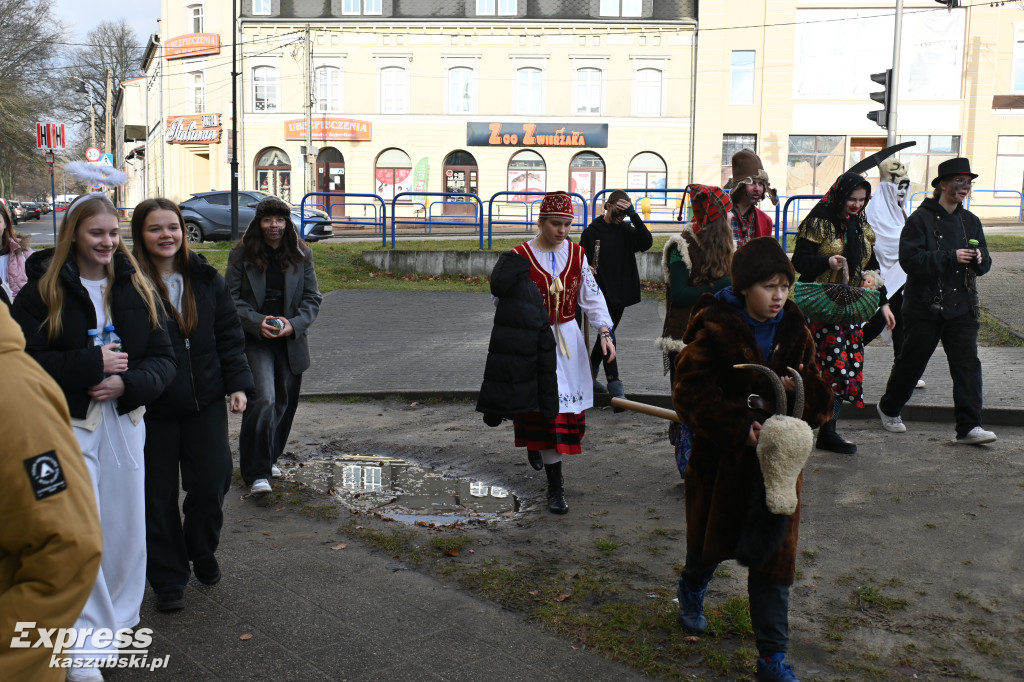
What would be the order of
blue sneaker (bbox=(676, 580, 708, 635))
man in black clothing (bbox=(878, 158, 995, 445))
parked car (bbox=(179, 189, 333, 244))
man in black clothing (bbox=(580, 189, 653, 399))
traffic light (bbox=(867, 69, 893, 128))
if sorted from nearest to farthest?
1. blue sneaker (bbox=(676, 580, 708, 635))
2. man in black clothing (bbox=(878, 158, 995, 445))
3. man in black clothing (bbox=(580, 189, 653, 399))
4. traffic light (bbox=(867, 69, 893, 128))
5. parked car (bbox=(179, 189, 333, 244))

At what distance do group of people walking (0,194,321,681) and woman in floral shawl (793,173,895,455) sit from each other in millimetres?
3924

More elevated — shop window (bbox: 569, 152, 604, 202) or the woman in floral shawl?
shop window (bbox: 569, 152, 604, 202)

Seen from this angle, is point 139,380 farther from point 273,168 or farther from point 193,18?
point 193,18

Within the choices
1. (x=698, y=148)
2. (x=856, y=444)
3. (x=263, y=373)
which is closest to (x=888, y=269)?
(x=856, y=444)

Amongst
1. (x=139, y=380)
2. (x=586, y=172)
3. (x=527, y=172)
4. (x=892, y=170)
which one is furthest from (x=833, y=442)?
(x=527, y=172)

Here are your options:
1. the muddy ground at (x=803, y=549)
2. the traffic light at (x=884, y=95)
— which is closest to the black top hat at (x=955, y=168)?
the muddy ground at (x=803, y=549)

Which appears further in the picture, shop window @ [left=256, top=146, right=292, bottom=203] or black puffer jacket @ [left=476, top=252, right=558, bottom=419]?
shop window @ [left=256, top=146, right=292, bottom=203]

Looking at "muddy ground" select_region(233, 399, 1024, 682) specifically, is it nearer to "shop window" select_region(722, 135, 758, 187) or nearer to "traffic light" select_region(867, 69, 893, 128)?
"traffic light" select_region(867, 69, 893, 128)

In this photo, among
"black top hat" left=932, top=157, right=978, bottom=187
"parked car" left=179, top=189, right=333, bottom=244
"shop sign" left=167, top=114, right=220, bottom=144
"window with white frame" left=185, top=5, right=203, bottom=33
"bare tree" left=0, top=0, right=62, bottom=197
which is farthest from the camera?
"window with white frame" left=185, top=5, right=203, bottom=33

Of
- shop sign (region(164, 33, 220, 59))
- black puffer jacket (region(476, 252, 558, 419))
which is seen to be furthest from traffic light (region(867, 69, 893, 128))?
shop sign (region(164, 33, 220, 59))

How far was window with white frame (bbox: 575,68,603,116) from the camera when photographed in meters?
41.5

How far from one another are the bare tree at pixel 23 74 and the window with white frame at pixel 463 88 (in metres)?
16.4

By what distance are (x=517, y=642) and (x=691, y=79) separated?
39454mm

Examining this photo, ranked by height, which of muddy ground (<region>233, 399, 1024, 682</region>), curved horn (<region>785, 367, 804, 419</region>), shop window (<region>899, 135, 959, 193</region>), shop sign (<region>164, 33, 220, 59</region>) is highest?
shop sign (<region>164, 33, 220, 59</region>)
